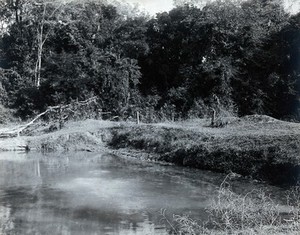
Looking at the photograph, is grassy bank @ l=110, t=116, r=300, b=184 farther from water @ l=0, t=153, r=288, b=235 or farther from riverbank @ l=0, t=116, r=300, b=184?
water @ l=0, t=153, r=288, b=235

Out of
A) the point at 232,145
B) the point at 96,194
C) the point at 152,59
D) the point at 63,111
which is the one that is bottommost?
the point at 96,194

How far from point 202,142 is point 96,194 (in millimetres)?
6355

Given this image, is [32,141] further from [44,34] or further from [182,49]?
[44,34]

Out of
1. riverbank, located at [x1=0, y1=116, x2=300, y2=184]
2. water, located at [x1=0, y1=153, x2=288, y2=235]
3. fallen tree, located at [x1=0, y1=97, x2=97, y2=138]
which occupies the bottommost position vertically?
water, located at [x1=0, y1=153, x2=288, y2=235]

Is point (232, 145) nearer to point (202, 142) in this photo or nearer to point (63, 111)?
Answer: point (202, 142)

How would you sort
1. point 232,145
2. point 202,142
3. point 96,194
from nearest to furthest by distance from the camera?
point 96,194 → point 232,145 → point 202,142

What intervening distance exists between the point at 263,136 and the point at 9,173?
991 centimetres

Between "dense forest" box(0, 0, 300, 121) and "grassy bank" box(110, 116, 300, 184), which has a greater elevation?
"dense forest" box(0, 0, 300, 121)

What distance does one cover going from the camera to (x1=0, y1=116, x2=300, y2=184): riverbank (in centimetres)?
1579

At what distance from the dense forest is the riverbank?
16.0ft

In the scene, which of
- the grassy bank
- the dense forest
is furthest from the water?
the dense forest

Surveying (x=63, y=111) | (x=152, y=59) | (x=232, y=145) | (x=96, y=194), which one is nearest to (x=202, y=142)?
(x=232, y=145)

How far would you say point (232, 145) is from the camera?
17.6 meters

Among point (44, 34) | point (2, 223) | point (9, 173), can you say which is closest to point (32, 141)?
point (9, 173)
